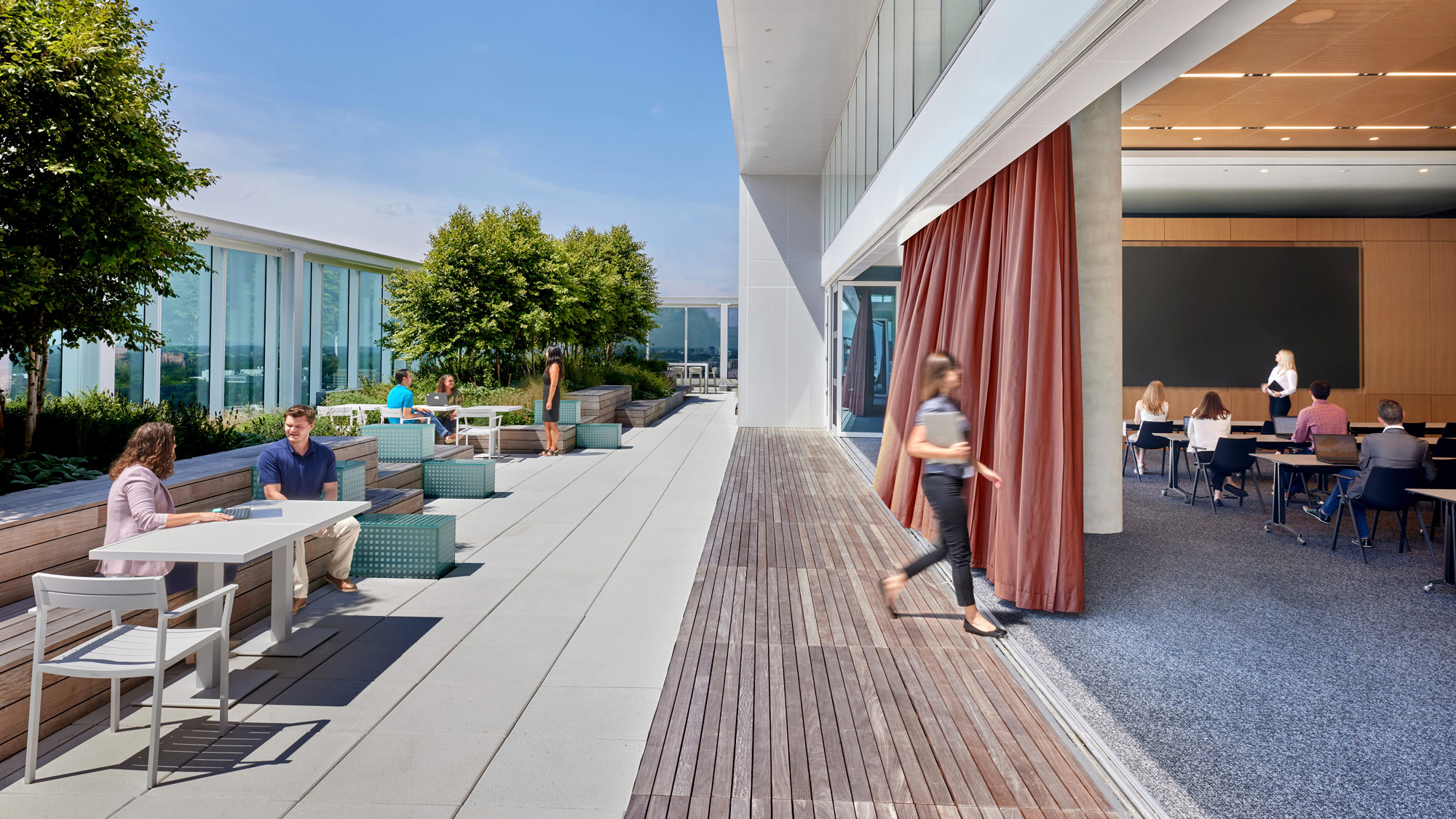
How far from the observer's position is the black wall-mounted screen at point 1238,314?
1377cm

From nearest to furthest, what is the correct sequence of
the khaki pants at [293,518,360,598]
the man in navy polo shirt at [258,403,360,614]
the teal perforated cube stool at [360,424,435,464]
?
the man in navy polo shirt at [258,403,360,614]
the khaki pants at [293,518,360,598]
the teal perforated cube stool at [360,424,435,464]

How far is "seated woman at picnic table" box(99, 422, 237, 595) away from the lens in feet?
11.4

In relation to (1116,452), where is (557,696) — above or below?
below

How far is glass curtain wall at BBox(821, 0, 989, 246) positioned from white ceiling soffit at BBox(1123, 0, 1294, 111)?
1122 millimetres

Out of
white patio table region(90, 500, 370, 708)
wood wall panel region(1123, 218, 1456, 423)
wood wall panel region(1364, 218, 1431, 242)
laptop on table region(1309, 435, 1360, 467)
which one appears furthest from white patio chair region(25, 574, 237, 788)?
wood wall panel region(1364, 218, 1431, 242)

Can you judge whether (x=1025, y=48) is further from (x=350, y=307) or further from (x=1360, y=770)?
(x=350, y=307)

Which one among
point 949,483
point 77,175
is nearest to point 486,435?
point 77,175

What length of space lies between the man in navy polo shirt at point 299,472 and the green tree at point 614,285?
51.0ft

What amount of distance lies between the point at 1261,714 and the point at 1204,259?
1313cm

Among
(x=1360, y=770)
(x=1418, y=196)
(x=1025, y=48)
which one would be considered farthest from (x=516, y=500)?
(x=1418, y=196)

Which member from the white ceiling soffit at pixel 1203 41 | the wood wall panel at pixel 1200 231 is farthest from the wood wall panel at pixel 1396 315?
the white ceiling soffit at pixel 1203 41

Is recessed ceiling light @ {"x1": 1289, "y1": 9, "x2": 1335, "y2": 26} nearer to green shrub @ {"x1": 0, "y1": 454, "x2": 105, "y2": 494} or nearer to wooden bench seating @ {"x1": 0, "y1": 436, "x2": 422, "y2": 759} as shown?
wooden bench seating @ {"x1": 0, "y1": 436, "x2": 422, "y2": 759}

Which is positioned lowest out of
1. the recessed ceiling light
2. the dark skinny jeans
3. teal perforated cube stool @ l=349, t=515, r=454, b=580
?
teal perforated cube stool @ l=349, t=515, r=454, b=580

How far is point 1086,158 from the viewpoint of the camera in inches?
187
